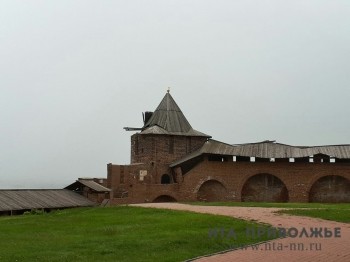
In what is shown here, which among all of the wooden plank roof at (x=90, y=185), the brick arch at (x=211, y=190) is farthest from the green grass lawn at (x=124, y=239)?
the wooden plank roof at (x=90, y=185)

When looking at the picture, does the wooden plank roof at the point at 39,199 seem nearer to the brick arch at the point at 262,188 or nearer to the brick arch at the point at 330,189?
the brick arch at the point at 262,188

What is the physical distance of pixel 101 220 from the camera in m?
21.3

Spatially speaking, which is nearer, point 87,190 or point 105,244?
point 105,244

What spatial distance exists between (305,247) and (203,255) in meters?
2.67

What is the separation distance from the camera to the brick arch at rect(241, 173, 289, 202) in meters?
37.8

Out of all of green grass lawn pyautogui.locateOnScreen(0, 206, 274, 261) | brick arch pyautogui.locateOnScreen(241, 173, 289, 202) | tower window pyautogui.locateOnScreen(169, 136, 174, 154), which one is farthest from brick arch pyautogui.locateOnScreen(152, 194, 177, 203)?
green grass lawn pyautogui.locateOnScreen(0, 206, 274, 261)

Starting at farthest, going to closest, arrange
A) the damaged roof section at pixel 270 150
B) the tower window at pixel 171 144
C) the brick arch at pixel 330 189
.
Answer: the tower window at pixel 171 144 → the damaged roof section at pixel 270 150 → the brick arch at pixel 330 189

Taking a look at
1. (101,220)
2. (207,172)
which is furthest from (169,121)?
(101,220)

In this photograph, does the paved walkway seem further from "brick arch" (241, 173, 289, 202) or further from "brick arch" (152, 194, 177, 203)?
"brick arch" (152, 194, 177, 203)

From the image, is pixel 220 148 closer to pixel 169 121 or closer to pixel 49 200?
pixel 169 121

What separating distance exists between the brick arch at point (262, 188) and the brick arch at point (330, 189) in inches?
92.0

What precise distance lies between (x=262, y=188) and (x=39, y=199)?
17338 millimetres

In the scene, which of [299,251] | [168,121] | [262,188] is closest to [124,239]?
[299,251]

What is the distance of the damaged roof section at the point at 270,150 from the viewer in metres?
36.9
